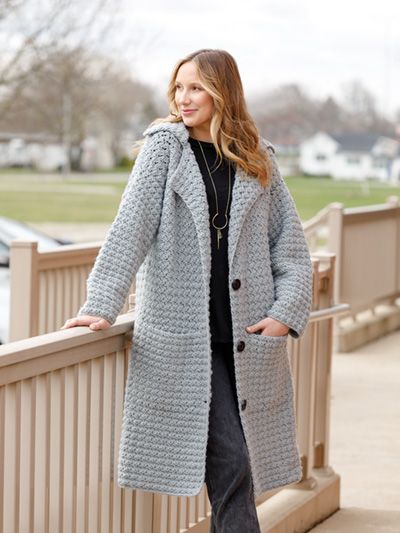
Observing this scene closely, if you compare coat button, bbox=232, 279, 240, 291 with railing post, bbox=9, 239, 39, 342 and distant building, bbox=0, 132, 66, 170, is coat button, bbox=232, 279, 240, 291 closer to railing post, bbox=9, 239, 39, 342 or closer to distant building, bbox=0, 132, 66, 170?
railing post, bbox=9, 239, 39, 342

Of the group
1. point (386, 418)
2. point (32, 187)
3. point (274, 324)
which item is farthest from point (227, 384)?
point (32, 187)

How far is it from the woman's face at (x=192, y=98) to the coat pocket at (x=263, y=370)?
704mm

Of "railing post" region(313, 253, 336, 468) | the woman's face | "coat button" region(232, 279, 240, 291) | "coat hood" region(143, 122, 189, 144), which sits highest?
the woman's face

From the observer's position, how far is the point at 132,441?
13.1ft

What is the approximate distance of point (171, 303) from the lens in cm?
400

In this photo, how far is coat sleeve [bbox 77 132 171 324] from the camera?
3879 millimetres

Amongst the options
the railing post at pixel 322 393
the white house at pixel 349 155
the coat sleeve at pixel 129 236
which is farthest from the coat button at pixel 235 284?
the white house at pixel 349 155

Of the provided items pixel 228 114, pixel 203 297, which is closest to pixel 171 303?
pixel 203 297

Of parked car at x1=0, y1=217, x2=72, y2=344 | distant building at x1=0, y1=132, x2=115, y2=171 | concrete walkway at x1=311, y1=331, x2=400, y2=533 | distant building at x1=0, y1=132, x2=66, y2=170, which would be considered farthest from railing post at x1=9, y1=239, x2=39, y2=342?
distant building at x1=0, y1=132, x2=66, y2=170

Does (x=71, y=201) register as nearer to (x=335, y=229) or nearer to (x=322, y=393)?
(x=335, y=229)

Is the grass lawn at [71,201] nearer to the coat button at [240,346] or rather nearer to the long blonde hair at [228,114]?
the long blonde hair at [228,114]

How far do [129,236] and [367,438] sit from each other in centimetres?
477

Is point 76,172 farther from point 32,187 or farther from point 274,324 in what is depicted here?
point 274,324

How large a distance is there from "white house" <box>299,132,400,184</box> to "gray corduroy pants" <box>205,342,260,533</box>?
146654 mm
